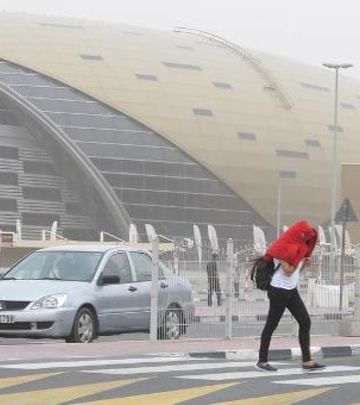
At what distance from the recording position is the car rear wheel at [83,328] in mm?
17469

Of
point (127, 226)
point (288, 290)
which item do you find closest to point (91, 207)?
point (127, 226)

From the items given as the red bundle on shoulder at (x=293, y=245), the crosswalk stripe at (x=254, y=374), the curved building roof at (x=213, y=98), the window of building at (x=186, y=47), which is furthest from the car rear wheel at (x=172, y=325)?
the window of building at (x=186, y=47)

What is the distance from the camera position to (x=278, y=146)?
285 feet

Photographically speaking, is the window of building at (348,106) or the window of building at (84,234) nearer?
the window of building at (84,234)

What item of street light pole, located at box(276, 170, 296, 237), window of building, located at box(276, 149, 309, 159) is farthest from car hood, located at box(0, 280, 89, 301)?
window of building, located at box(276, 149, 309, 159)

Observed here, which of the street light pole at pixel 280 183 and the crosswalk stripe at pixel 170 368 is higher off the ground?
the street light pole at pixel 280 183

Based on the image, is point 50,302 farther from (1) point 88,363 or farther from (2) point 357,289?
(2) point 357,289

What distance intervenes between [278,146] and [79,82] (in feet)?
48.7

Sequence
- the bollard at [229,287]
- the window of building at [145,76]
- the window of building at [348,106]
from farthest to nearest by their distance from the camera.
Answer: the window of building at [348,106] < the window of building at [145,76] < the bollard at [229,287]

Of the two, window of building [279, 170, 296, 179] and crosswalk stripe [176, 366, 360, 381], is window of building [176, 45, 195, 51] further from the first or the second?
crosswalk stripe [176, 366, 360, 381]

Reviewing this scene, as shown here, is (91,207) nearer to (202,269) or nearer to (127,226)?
(127,226)

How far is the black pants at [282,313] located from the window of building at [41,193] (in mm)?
67168

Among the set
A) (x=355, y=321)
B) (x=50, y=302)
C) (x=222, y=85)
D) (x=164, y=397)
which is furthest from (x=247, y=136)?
(x=164, y=397)

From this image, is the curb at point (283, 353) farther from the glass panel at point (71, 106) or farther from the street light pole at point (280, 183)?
the street light pole at point (280, 183)
